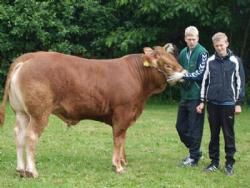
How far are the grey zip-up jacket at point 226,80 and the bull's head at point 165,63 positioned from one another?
0.53 meters

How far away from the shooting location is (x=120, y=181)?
7.92 metres

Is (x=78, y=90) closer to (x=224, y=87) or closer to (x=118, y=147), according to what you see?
(x=118, y=147)

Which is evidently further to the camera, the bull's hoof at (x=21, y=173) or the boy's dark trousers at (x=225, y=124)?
the boy's dark trousers at (x=225, y=124)

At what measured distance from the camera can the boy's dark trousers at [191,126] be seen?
9023 millimetres

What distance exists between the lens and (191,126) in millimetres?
9102

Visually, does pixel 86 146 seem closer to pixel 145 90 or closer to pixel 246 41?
pixel 145 90

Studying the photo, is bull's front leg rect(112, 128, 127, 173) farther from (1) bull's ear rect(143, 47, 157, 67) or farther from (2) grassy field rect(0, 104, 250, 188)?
(1) bull's ear rect(143, 47, 157, 67)

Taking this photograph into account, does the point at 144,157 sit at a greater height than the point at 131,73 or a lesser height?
lesser

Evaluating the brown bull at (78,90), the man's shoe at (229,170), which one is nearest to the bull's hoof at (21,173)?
the brown bull at (78,90)

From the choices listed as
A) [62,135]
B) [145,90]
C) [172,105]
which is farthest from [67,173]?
[172,105]

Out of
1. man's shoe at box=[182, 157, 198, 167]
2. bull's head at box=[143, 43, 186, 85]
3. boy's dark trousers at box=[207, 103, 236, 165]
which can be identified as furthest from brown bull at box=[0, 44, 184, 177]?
man's shoe at box=[182, 157, 198, 167]

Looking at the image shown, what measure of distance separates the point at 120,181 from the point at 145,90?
162 centimetres

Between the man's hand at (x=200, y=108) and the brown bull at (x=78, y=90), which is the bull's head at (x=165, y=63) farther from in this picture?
the man's hand at (x=200, y=108)

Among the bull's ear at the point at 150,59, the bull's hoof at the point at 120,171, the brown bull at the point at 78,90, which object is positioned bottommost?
the bull's hoof at the point at 120,171
